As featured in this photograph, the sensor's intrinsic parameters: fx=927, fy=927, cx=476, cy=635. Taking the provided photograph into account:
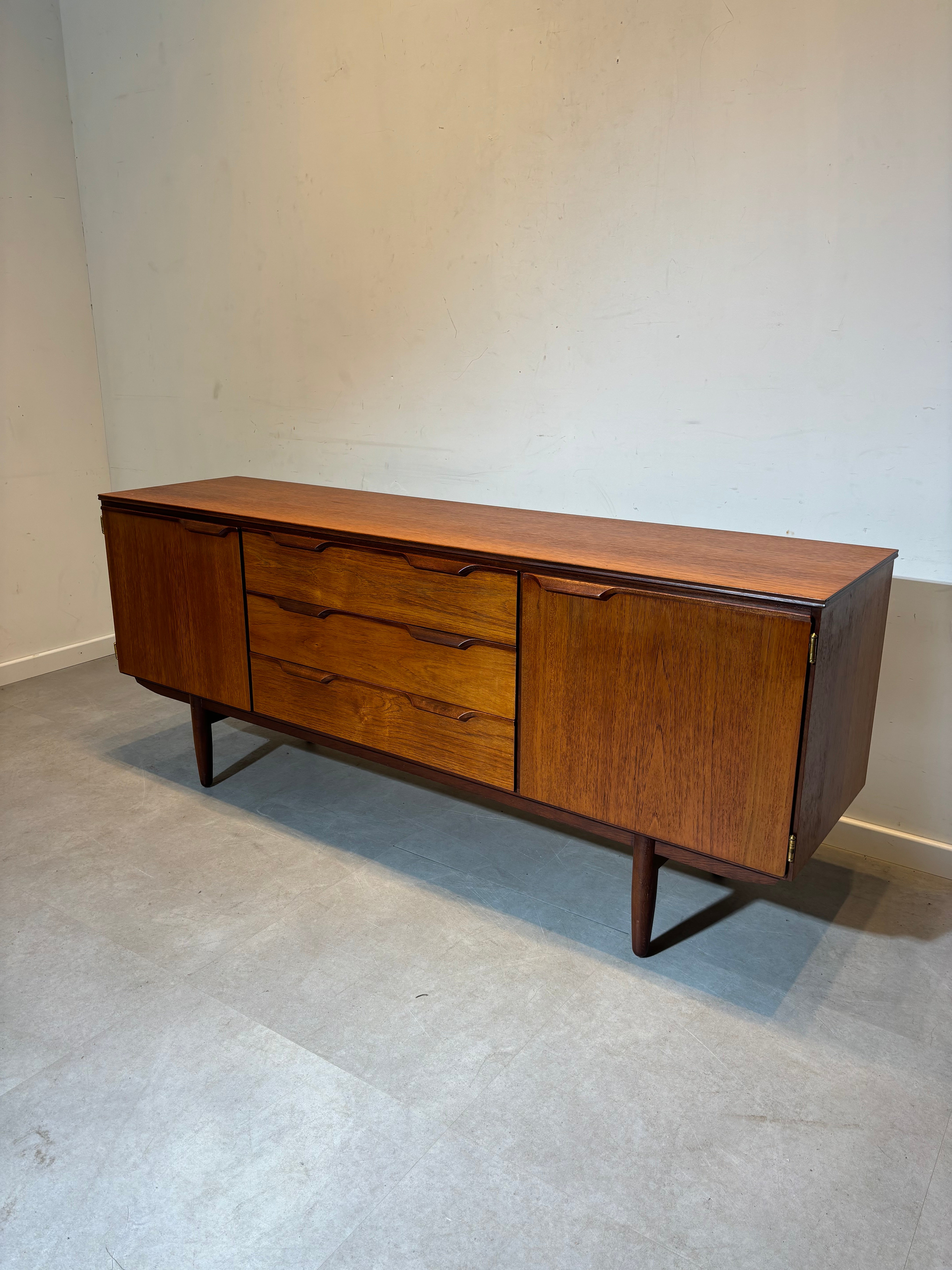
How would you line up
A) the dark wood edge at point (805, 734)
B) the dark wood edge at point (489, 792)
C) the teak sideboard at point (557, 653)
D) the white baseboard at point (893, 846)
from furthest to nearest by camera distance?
the white baseboard at point (893, 846) < the dark wood edge at point (489, 792) < the teak sideboard at point (557, 653) < the dark wood edge at point (805, 734)

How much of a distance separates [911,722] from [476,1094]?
129cm

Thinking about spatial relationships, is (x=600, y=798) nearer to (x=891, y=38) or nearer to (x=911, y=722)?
(x=911, y=722)

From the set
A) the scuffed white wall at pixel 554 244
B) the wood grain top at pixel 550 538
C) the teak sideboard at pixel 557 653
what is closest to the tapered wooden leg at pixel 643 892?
the teak sideboard at pixel 557 653

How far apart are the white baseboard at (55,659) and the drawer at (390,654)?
54.8 inches

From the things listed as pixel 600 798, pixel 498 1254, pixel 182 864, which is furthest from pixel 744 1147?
pixel 182 864

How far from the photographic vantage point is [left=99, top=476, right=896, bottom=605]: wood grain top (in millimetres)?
1615

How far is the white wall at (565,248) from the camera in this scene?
75.6 inches

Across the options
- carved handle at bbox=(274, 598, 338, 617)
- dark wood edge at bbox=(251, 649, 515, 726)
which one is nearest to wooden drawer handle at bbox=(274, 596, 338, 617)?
carved handle at bbox=(274, 598, 338, 617)

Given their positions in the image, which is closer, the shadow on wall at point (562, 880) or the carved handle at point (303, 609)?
the shadow on wall at point (562, 880)

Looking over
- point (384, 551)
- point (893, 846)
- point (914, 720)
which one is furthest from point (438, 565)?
point (893, 846)

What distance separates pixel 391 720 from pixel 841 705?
Result: 934 mm

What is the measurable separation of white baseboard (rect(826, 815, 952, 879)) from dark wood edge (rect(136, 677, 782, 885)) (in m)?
0.34

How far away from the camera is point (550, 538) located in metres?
1.94

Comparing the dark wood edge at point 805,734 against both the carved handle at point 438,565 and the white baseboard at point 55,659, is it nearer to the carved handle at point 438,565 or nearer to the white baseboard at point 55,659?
the carved handle at point 438,565
